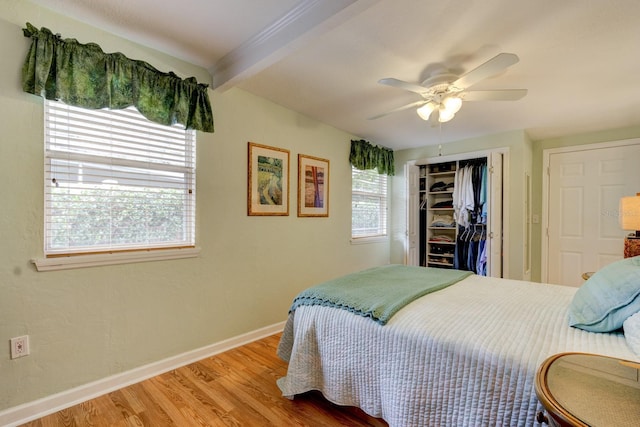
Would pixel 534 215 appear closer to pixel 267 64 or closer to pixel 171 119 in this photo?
pixel 267 64

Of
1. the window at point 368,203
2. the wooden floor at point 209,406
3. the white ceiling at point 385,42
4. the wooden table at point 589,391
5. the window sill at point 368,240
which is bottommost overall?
the wooden floor at point 209,406

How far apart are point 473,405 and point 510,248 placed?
285 cm

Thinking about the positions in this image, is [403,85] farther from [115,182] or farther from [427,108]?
[115,182]

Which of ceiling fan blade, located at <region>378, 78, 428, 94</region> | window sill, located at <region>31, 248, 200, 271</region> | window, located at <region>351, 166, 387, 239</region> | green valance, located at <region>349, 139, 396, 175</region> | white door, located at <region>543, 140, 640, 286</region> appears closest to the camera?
window sill, located at <region>31, 248, 200, 271</region>

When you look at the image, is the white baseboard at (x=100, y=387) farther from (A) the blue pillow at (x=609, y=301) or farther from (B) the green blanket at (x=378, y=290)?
(A) the blue pillow at (x=609, y=301)

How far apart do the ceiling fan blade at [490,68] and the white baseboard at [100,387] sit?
2696mm

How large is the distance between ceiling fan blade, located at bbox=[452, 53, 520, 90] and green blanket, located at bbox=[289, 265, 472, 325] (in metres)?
1.39

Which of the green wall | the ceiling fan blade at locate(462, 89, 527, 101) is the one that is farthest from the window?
the ceiling fan blade at locate(462, 89, 527, 101)

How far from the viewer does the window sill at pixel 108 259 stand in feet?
5.62

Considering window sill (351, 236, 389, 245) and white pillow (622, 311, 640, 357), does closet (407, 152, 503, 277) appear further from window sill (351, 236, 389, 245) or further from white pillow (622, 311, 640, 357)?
white pillow (622, 311, 640, 357)

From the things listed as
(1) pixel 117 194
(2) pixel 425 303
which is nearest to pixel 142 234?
(1) pixel 117 194

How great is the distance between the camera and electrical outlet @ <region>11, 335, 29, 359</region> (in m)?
1.62

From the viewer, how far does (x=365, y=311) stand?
158 centimetres

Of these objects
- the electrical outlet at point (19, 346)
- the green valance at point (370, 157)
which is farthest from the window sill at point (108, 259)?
the green valance at point (370, 157)
